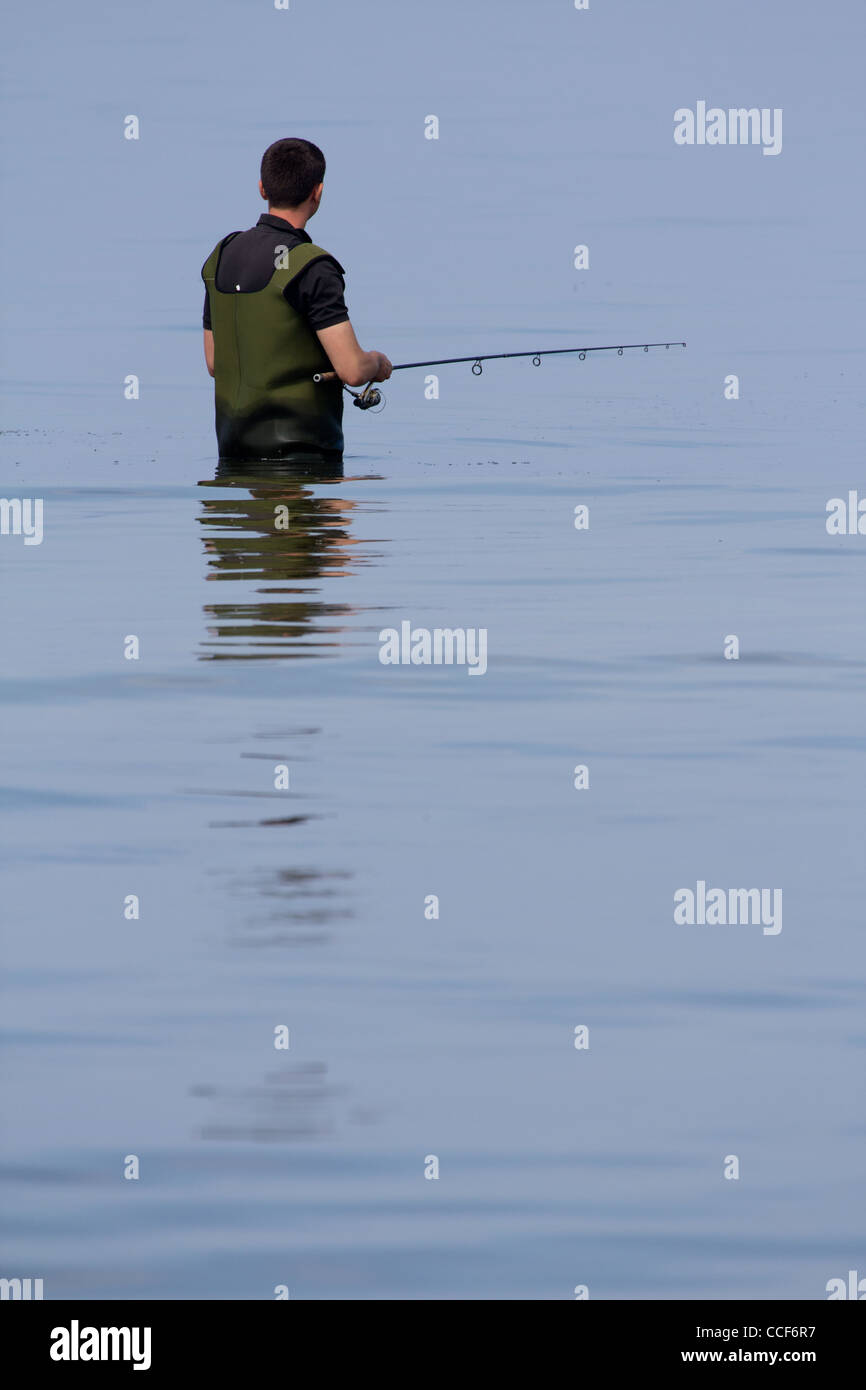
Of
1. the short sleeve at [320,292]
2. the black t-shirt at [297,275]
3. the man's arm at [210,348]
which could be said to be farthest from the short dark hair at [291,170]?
the man's arm at [210,348]

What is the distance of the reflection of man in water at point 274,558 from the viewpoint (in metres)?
8.52

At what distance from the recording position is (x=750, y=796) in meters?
6.52

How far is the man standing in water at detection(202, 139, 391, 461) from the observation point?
11625 mm

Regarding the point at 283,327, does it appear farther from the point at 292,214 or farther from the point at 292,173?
the point at 292,173

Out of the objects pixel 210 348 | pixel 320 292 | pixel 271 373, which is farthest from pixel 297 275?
pixel 210 348

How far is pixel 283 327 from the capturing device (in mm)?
11867

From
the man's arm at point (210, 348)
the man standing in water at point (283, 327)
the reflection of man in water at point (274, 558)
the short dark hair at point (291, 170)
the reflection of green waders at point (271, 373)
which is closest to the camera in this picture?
the reflection of man in water at point (274, 558)

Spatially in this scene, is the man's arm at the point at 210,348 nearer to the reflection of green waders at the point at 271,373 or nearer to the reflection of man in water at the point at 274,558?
the reflection of green waders at the point at 271,373

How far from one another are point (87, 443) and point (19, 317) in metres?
13.0

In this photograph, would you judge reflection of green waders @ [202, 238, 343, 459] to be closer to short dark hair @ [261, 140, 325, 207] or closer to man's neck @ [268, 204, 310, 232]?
man's neck @ [268, 204, 310, 232]

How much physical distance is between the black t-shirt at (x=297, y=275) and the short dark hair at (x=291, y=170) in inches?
6.9

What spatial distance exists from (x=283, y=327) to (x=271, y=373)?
0.27 m

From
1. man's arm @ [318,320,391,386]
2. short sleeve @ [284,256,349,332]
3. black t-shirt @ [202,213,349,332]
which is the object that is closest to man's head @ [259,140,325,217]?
black t-shirt @ [202,213,349,332]
